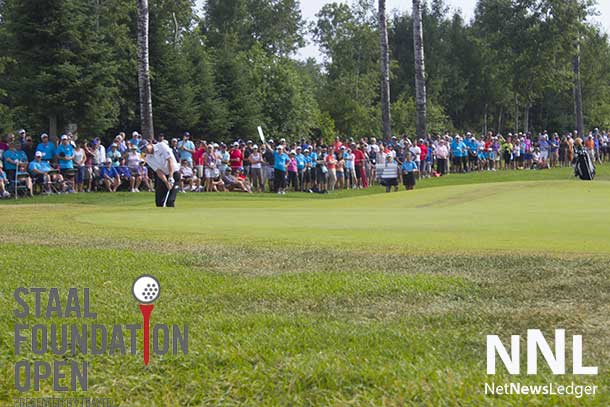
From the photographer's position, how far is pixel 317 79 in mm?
115000

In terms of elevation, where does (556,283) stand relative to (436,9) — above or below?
below

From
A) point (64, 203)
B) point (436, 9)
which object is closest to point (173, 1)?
point (64, 203)

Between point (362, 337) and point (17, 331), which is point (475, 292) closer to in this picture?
point (362, 337)

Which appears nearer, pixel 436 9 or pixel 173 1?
pixel 173 1

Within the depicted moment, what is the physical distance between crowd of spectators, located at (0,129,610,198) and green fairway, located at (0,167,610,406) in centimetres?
1030

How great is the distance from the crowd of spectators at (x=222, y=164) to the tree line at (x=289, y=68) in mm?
3184

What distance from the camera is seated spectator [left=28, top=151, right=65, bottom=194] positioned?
88.5 feet

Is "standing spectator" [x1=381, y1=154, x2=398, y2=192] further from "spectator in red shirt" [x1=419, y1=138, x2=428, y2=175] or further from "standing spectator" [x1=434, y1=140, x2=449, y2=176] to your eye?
"standing spectator" [x1=434, y1=140, x2=449, y2=176]

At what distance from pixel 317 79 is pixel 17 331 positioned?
10968cm

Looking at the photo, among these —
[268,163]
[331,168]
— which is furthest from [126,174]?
[331,168]

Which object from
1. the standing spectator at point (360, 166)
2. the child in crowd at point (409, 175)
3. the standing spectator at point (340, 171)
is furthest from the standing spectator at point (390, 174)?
the standing spectator at point (360, 166)

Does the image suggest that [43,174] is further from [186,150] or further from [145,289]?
[145,289]

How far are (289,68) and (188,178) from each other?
1180 inches

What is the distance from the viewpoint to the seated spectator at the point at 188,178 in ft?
101
